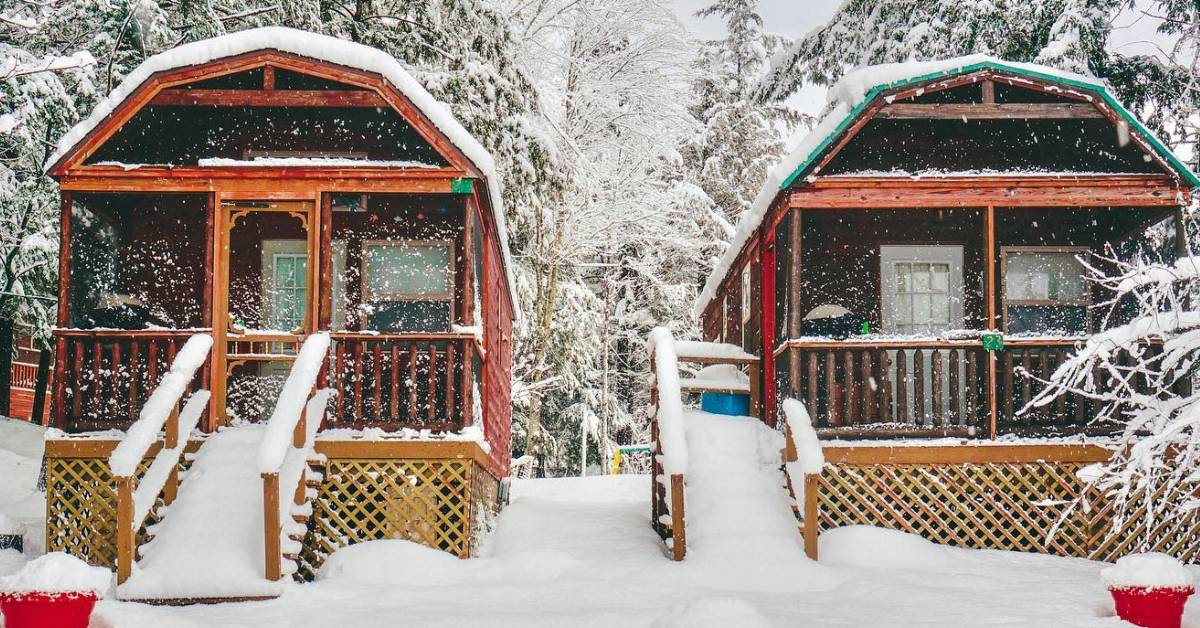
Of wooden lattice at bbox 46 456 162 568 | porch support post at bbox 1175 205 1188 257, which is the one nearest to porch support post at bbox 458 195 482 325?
wooden lattice at bbox 46 456 162 568

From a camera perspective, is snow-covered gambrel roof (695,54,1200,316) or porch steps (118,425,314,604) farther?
snow-covered gambrel roof (695,54,1200,316)

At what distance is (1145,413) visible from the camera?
7.77 metres

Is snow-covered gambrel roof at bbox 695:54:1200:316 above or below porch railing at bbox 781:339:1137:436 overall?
above

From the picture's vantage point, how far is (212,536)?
348 inches

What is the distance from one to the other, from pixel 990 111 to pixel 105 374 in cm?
902

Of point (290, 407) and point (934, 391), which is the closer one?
point (290, 407)

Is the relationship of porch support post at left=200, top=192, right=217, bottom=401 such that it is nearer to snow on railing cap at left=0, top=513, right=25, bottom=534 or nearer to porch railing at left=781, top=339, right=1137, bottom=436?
snow on railing cap at left=0, top=513, right=25, bottom=534

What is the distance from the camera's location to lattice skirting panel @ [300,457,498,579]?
9.82 meters

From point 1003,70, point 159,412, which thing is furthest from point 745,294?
point 159,412

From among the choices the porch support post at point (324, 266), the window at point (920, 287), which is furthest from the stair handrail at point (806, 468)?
the porch support post at point (324, 266)

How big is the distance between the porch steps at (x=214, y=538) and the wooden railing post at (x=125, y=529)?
8 cm

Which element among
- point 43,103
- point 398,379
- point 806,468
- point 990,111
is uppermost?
point 43,103

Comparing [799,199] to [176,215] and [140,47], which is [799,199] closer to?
[176,215]

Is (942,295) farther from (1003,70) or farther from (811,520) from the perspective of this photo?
(811,520)
